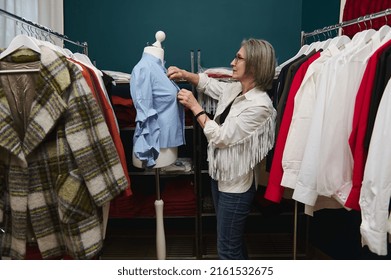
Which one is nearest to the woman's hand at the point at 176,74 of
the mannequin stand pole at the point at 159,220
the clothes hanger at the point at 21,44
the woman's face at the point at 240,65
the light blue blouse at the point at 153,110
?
the light blue blouse at the point at 153,110

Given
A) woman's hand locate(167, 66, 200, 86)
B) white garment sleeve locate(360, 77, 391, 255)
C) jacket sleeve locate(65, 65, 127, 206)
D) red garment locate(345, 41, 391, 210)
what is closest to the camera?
white garment sleeve locate(360, 77, 391, 255)

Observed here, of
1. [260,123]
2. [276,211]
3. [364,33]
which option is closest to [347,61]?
[364,33]

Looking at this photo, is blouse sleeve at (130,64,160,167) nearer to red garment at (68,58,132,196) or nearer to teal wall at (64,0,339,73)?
red garment at (68,58,132,196)

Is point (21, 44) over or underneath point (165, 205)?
over

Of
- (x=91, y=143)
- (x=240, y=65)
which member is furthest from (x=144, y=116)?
(x=240, y=65)

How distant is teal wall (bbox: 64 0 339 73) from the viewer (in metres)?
2.42

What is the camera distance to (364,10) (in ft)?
5.36

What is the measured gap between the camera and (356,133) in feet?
3.60

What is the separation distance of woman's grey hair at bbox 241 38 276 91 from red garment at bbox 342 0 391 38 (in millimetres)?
449

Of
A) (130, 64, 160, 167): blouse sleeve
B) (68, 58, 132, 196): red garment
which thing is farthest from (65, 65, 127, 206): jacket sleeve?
(130, 64, 160, 167): blouse sleeve

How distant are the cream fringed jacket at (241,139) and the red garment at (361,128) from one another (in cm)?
44

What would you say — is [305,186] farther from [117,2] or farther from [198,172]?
[117,2]

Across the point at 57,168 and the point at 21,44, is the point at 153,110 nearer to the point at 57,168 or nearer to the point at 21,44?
the point at 57,168

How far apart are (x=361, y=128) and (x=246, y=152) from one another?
539 millimetres
